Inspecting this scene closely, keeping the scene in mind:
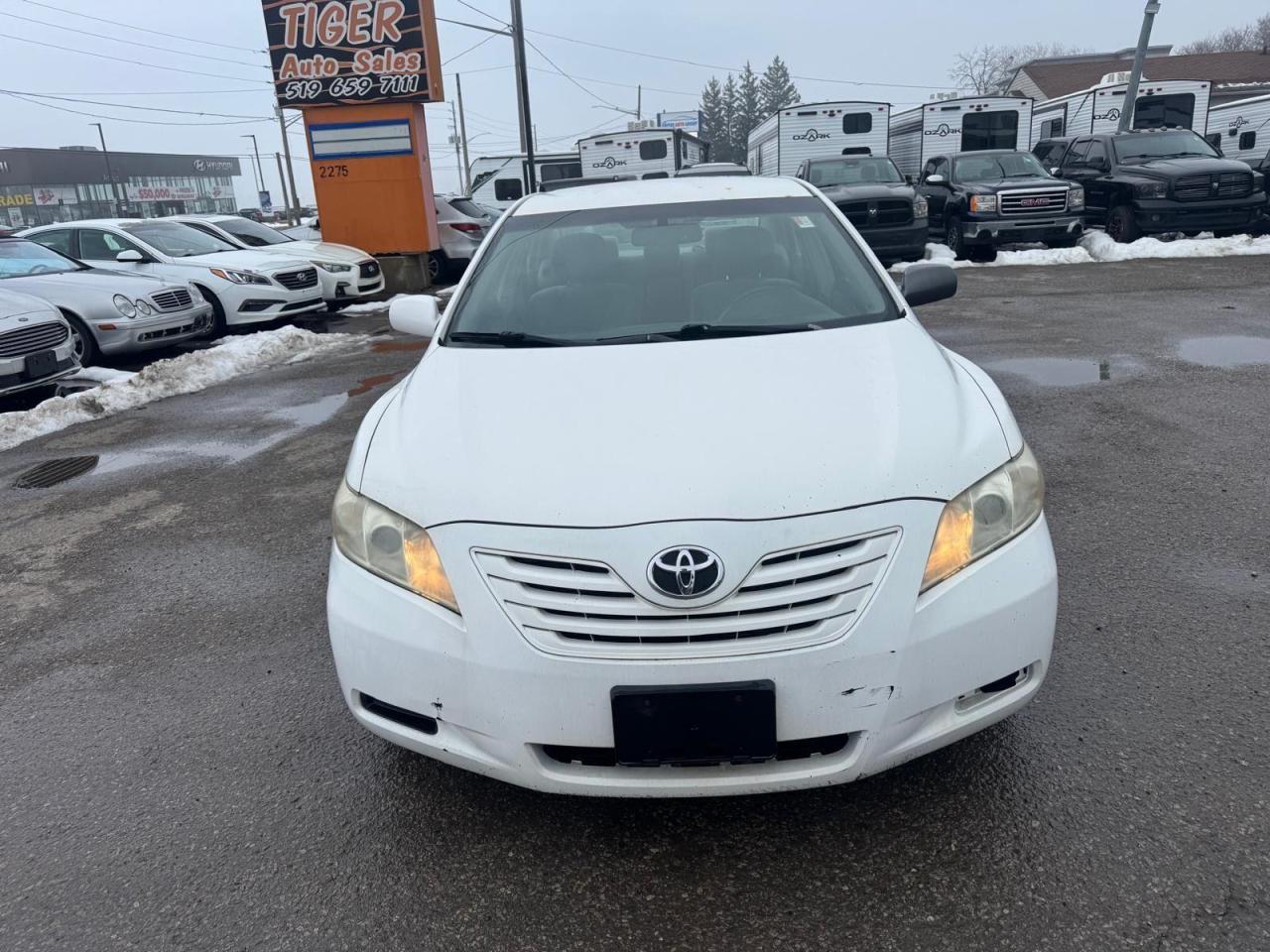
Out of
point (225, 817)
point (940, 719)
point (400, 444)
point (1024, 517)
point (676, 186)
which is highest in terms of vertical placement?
point (676, 186)

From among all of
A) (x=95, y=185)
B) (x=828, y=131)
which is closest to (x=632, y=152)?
Answer: (x=828, y=131)

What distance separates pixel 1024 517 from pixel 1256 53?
63644mm

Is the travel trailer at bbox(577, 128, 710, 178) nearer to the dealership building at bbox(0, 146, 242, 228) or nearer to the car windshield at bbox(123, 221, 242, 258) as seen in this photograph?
the car windshield at bbox(123, 221, 242, 258)

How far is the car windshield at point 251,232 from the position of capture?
538 inches

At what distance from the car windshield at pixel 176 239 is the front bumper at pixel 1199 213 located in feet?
43.8

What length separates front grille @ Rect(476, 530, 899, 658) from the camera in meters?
2.05

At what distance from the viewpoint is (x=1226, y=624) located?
129 inches

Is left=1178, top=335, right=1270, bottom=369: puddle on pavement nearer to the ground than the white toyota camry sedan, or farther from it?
nearer to the ground

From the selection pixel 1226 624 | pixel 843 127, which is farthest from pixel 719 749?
pixel 843 127

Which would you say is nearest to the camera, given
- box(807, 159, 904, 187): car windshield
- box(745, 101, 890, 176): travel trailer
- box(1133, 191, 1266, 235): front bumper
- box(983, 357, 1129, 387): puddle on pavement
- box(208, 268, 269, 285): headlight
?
box(983, 357, 1129, 387): puddle on pavement

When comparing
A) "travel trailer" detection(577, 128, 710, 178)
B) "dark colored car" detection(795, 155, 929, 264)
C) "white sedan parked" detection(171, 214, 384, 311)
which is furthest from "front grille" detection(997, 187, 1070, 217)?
"travel trailer" detection(577, 128, 710, 178)

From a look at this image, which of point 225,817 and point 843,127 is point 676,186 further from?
point 843,127

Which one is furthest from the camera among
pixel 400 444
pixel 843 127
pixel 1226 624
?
pixel 843 127

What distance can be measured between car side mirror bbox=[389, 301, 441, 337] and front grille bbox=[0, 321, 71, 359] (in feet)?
18.5
